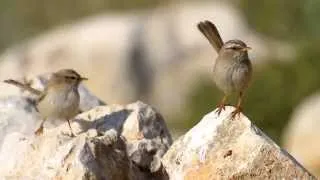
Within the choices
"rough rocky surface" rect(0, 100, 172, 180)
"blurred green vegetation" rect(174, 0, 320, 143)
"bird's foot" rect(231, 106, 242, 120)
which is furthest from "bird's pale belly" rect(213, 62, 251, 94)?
"blurred green vegetation" rect(174, 0, 320, 143)

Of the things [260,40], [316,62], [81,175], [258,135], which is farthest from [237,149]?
[260,40]

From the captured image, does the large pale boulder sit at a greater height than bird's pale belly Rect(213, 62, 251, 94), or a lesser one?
lesser

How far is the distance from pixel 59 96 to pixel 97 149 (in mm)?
2227

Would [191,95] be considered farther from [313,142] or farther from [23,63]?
[313,142]

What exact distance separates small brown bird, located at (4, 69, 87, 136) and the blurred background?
7332 mm

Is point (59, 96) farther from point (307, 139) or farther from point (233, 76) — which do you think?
point (307, 139)

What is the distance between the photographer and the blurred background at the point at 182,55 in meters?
17.6

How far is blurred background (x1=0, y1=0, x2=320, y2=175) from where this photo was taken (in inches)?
694

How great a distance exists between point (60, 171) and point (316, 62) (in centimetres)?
1163

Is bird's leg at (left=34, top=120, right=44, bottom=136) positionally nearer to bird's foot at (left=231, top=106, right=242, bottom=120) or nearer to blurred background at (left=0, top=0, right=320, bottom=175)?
bird's foot at (left=231, top=106, right=242, bottom=120)

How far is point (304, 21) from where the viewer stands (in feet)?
65.0

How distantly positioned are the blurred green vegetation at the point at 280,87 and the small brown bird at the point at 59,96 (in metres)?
6.58

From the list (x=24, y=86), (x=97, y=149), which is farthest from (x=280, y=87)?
(x=97, y=149)


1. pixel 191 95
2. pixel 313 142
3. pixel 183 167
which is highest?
pixel 183 167
